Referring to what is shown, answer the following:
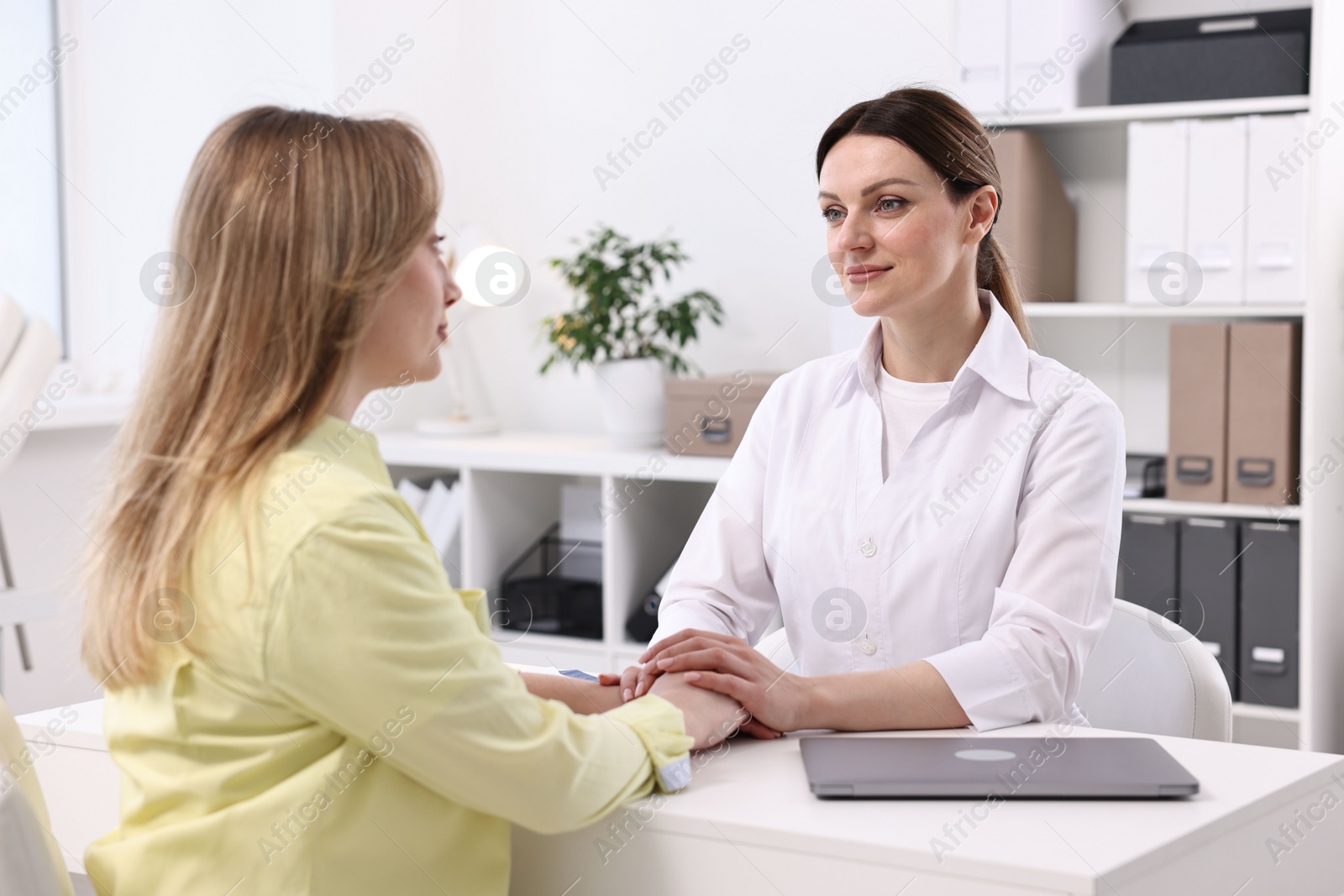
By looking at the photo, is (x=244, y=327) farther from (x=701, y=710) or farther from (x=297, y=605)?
(x=701, y=710)

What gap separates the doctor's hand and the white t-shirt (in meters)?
0.44

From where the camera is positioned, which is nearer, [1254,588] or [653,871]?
[653,871]

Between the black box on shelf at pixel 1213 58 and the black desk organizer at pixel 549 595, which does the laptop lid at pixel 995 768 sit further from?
the black desk organizer at pixel 549 595

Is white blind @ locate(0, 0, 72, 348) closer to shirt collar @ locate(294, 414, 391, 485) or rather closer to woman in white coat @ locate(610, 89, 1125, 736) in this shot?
woman in white coat @ locate(610, 89, 1125, 736)

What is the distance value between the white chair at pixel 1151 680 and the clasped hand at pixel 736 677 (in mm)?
395

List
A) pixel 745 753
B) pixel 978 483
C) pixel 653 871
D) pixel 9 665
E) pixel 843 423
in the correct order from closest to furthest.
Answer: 1. pixel 653 871
2. pixel 745 753
3. pixel 978 483
4. pixel 843 423
5. pixel 9 665

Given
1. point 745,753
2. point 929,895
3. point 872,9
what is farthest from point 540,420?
point 929,895

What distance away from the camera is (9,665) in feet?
10.5

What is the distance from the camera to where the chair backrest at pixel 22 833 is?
3.19 feet

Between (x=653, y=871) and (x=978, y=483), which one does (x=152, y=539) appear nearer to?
(x=653, y=871)

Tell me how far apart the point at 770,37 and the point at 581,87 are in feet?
1.94

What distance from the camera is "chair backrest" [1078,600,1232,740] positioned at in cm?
157

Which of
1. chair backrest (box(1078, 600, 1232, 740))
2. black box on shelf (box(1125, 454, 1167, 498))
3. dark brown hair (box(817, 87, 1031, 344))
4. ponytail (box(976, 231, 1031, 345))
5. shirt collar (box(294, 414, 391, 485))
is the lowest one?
chair backrest (box(1078, 600, 1232, 740))

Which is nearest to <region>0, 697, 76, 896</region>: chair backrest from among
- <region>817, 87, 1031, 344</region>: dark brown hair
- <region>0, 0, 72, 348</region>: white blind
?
<region>817, 87, 1031, 344</region>: dark brown hair
